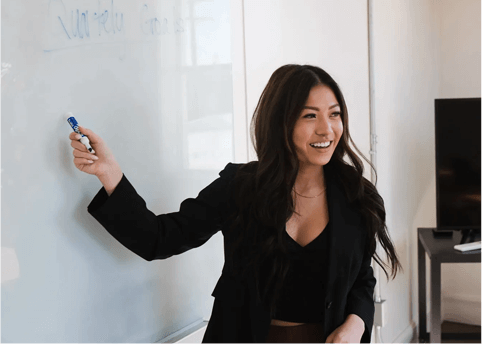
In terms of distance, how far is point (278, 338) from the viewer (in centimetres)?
128

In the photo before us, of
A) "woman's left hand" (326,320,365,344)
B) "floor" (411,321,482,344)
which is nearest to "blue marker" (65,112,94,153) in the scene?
"woman's left hand" (326,320,365,344)

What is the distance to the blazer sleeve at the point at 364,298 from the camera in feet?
4.51

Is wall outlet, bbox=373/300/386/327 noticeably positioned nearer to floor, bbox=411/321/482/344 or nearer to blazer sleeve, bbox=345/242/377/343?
floor, bbox=411/321/482/344

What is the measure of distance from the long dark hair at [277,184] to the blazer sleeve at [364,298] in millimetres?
58

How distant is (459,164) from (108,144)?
7.60ft

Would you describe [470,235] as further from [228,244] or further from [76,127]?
[76,127]

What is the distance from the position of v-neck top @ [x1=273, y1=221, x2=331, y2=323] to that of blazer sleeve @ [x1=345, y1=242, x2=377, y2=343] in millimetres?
118

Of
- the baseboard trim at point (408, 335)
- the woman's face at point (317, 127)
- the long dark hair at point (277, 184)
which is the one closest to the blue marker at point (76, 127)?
the long dark hair at point (277, 184)

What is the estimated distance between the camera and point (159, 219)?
1.17 meters

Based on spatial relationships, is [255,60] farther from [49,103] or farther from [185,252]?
[49,103]

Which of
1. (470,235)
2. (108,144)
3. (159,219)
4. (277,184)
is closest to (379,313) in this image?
(470,235)

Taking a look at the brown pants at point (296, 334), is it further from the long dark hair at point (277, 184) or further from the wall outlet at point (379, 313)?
the wall outlet at point (379, 313)

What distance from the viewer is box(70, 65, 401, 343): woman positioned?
1255 millimetres

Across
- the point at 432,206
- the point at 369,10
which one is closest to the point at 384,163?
the point at 369,10
